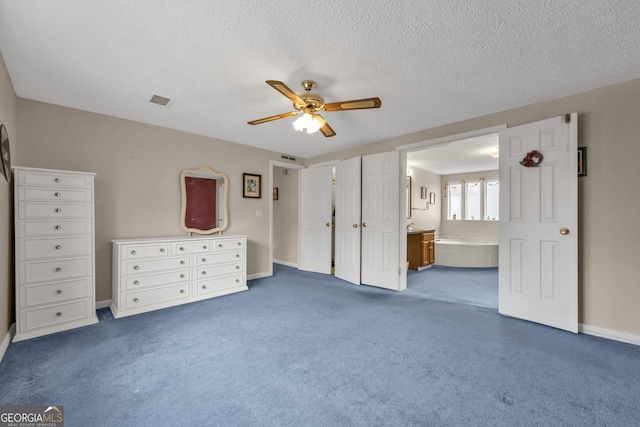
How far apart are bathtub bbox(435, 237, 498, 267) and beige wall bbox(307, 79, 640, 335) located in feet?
10.9

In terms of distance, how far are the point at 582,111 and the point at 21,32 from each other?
4686 millimetres

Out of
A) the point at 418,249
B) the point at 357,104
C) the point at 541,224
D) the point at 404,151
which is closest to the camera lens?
the point at 357,104

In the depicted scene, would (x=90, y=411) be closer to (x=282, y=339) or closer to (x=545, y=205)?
(x=282, y=339)

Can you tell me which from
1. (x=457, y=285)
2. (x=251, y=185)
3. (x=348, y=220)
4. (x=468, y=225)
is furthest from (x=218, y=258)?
(x=468, y=225)

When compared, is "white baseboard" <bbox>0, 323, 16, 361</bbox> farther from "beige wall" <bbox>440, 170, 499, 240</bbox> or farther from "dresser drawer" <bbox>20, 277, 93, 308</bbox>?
"beige wall" <bbox>440, 170, 499, 240</bbox>

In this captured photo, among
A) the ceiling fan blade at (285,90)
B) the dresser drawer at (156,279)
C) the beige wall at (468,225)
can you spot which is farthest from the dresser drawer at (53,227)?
the beige wall at (468,225)

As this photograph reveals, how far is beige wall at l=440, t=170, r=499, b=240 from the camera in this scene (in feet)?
23.2

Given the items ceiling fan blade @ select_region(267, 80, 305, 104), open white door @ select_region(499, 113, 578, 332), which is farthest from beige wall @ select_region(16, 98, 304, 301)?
open white door @ select_region(499, 113, 578, 332)

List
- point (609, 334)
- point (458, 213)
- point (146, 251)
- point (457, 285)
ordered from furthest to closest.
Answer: point (458, 213) < point (457, 285) < point (146, 251) < point (609, 334)

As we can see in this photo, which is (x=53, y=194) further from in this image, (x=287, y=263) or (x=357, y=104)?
(x=287, y=263)

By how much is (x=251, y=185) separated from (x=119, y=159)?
1894mm

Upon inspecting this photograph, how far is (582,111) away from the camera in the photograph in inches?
105

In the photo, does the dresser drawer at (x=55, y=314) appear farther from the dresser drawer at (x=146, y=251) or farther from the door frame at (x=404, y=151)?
the door frame at (x=404, y=151)

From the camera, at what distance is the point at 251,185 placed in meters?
4.77
